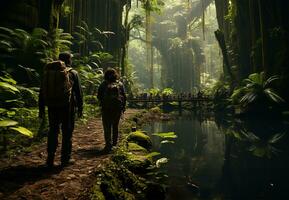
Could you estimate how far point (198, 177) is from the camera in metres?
6.80

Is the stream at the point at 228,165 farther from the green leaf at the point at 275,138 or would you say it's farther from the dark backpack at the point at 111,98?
the dark backpack at the point at 111,98

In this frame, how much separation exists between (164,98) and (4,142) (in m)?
20.6

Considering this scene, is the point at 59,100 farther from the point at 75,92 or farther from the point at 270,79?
the point at 270,79

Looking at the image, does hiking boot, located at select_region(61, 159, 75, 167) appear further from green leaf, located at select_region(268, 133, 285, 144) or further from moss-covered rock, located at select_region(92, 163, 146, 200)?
green leaf, located at select_region(268, 133, 285, 144)

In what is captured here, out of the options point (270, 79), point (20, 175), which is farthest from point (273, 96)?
point (20, 175)

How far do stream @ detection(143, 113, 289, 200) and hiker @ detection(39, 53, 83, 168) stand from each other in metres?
1.93

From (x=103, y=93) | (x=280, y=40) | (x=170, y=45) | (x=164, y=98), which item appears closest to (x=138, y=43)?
(x=170, y=45)

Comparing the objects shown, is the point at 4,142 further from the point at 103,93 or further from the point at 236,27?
the point at 236,27

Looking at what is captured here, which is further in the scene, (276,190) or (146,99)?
(146,99)

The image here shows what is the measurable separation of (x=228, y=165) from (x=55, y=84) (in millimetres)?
4605

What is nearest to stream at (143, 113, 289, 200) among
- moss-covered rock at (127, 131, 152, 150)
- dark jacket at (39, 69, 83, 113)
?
moss-covered rock at (127, 131, 152, 150)

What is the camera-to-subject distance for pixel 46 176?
469cm

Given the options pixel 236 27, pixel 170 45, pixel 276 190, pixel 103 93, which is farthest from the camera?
pixel 170 45

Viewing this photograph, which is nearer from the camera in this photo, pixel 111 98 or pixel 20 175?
pixel 20 175
